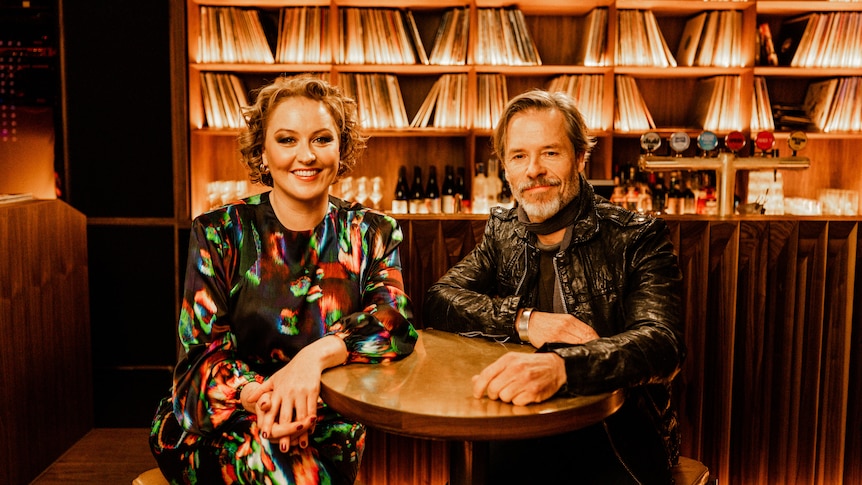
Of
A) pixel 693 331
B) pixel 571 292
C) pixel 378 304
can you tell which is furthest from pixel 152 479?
pixel 693 331

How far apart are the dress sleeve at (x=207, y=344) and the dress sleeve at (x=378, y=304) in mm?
232

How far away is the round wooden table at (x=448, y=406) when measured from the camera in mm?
1210

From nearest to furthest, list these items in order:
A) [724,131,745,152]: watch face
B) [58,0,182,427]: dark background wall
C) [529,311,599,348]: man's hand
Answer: [529,311,599,348]: man's hand, [724,131,745,152]: watch face, [58,0,182,427]: dark background wall

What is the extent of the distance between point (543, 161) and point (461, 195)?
8.13ft

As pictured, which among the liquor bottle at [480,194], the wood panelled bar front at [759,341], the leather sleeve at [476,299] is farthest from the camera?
the liquor bottle at [480,194]

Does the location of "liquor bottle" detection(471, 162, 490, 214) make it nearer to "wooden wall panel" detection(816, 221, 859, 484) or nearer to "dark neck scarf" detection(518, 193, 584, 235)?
"wooden wall panel" detection(816, 221, 859, 484)

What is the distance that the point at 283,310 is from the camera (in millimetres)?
1704

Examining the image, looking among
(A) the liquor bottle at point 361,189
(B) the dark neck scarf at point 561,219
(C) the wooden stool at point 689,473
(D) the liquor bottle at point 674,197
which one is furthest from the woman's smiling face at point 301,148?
(D) the liquor bottle at point 674,197

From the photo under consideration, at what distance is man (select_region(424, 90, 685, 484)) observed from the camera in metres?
1.56

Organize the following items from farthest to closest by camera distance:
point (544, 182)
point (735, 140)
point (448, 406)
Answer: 1. point (735, 140)
2. point (544, 182)
3. point (448, 406)

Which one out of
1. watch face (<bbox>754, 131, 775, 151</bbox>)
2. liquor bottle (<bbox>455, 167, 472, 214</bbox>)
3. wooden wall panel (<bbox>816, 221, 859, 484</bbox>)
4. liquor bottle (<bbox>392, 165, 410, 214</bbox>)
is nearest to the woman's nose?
wooden wall panel (<bbox>816, 221, 859, 484</bbox>)

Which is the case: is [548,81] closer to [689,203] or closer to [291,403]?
[689,203]

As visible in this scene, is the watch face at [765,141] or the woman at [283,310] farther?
the watch face at [765,141]

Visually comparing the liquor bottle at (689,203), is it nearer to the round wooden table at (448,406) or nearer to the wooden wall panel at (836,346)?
the wooden wall panel at (836,346)
